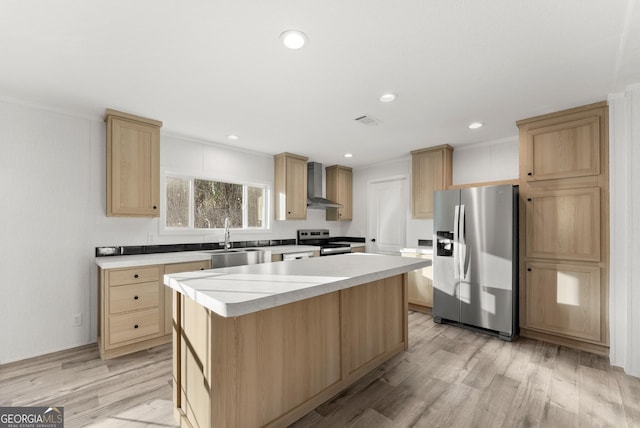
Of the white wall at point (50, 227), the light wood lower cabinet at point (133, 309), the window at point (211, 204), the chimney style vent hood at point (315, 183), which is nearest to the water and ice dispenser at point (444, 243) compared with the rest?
the chimney style vent hood at point (315, 183)

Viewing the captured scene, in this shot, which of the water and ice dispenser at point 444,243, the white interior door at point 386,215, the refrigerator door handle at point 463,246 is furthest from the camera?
the white interior door at point 386,215

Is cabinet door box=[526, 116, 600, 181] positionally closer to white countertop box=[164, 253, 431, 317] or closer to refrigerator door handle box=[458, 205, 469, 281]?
refrigerator door handle box=[458, 205, 469, 281]

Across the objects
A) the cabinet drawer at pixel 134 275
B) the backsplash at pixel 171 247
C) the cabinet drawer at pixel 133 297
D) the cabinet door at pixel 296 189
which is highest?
the cabinet door at pixel 296 189

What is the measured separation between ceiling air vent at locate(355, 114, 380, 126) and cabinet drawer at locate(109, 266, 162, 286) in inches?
105

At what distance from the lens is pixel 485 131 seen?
3.65m

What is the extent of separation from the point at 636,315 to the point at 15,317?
18.0ft

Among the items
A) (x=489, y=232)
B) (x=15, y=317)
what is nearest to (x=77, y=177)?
(x=15, y=317)

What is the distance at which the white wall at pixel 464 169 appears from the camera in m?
3.92

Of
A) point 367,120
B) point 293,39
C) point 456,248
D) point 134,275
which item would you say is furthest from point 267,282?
point 456,248

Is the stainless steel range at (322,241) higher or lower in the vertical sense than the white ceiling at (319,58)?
lower

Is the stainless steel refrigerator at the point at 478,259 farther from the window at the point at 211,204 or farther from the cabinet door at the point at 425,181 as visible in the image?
the window at the point at 211,204

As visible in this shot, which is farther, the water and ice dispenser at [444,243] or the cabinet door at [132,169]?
the water and ice dispenser at [444,243]

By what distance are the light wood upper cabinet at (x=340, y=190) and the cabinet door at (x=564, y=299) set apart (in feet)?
10.5

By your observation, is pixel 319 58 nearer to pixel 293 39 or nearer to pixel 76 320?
pixel 293 39
